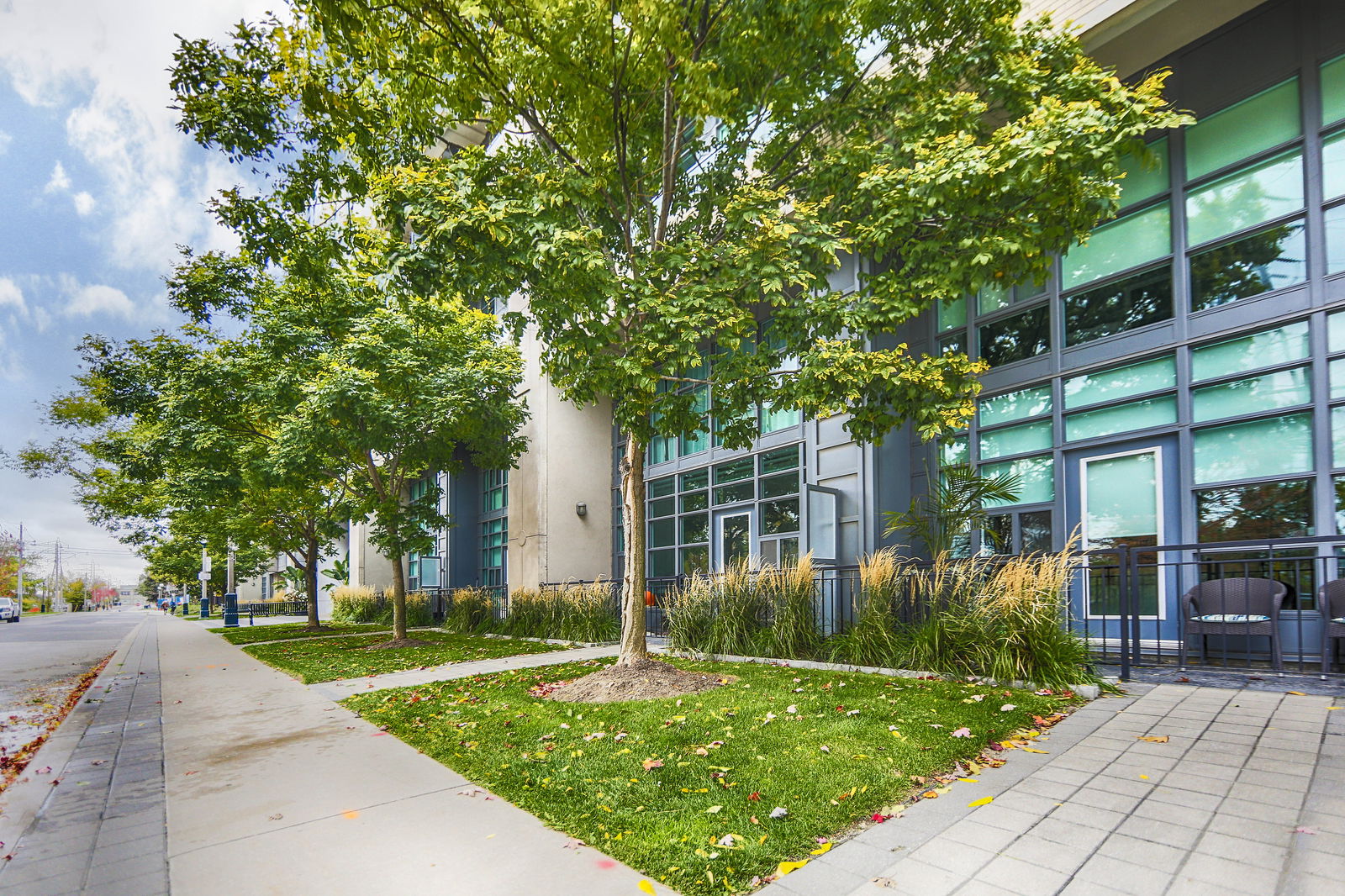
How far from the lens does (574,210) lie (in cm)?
726

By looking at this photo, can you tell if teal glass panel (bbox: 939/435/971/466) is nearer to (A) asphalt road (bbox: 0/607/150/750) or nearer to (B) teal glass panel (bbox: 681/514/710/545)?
(B) teal glass panel (bbox: 681/514/710/545)

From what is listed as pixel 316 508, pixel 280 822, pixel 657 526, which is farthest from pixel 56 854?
pixel 316 508

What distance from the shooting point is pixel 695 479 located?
15.7m

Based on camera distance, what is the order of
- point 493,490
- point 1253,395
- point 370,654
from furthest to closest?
point 493,490
point 370,654
point 1253,395

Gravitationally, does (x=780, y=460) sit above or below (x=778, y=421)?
below

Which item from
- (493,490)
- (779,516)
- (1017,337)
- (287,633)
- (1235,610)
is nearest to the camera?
(1235,610)

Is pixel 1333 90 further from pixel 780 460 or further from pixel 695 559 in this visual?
pixel 695 559

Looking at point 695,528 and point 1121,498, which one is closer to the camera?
point 1121,498

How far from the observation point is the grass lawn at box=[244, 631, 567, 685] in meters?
10.3

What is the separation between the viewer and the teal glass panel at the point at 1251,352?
25.0 ft

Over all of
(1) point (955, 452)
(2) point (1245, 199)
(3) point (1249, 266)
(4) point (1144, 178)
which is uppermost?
(4) point (1144, 178)

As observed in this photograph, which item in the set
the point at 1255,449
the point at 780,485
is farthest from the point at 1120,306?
the point at 780,485

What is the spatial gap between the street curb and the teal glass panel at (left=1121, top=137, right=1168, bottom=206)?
36.9ft

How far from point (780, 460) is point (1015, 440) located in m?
4.26
